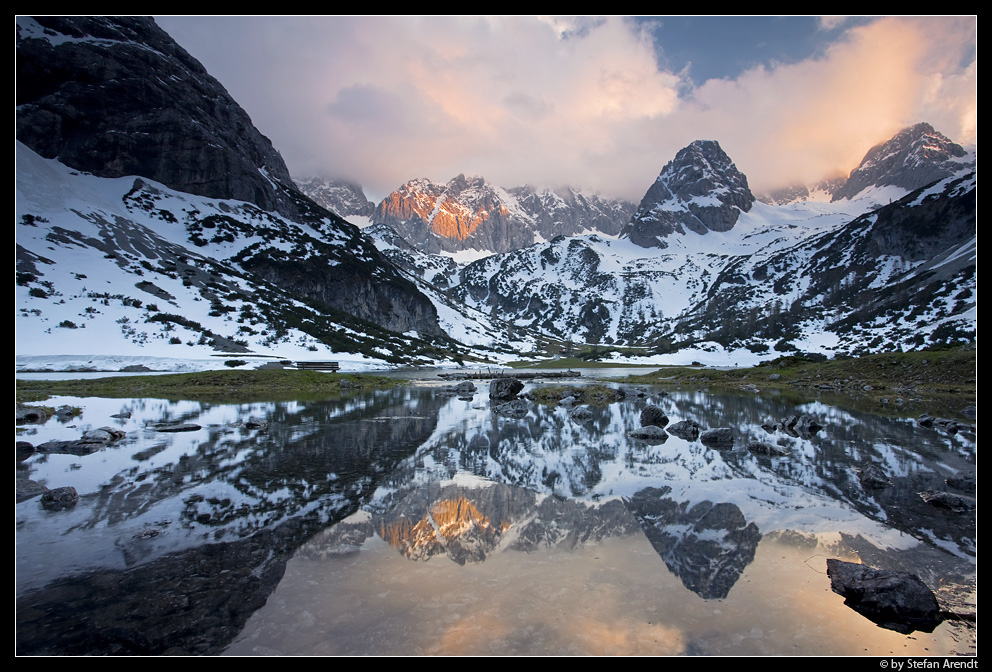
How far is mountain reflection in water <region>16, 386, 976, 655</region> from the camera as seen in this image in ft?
22.4

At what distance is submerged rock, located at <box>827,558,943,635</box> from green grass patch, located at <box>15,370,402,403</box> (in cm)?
4697

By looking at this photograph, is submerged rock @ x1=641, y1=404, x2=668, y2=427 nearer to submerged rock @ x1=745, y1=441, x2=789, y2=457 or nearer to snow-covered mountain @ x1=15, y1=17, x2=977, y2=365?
submerged rock @ x1=745, y1=441, x2=789, y2=457

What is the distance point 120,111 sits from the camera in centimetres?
16475

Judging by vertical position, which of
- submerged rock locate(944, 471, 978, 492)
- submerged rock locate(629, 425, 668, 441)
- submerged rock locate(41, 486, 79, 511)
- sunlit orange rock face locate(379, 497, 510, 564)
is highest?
submerged rock locate(944, 471, 978, 492)

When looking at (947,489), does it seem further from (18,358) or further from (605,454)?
(18,358)

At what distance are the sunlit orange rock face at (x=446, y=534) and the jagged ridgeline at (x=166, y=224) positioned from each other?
90.0 metres

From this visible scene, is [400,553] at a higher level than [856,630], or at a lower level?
lower

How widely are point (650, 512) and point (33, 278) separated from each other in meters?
129

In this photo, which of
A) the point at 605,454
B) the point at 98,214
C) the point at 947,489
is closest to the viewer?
the point at 947,489

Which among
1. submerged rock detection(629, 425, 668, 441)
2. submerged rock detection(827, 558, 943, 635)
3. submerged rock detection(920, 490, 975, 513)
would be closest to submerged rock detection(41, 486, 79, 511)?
submerged rock detection(827, 558, 943, 635)

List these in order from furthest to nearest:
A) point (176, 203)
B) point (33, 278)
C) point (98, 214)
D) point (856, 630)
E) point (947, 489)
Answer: point (176, 203) → point (98, 214) → point (33, 278) → point (947, 489) → point (856, 630)

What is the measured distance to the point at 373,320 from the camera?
17938 cm
